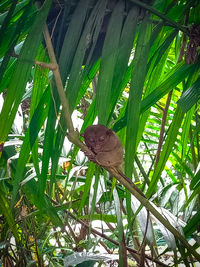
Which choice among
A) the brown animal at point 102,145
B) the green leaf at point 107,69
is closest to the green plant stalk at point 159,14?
the green leaf at point 107,69

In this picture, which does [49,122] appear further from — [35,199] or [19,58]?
[35,199]

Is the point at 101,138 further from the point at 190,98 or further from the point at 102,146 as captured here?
the point at 190,98

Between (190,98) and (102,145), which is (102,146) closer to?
(102,145)

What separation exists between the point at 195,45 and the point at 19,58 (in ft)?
0.74

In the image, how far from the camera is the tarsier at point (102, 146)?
0.35m

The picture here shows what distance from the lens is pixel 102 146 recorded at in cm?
36

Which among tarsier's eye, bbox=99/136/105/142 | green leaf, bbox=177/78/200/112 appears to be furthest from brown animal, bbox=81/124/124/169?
green leaf, bbox=177/78/200/112

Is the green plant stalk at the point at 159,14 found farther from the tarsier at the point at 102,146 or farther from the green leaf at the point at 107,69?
the tarsier at the point at 102,146

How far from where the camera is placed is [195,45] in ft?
1.41

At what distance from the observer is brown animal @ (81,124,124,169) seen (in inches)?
13.7

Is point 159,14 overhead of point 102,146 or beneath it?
overhead

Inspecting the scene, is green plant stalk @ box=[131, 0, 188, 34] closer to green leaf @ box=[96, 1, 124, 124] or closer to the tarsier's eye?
green leaf @ box=[96, 1, 124, 124]

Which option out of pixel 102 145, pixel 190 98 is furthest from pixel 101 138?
pixel 190 98

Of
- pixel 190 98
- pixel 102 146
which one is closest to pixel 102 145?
pixel 102 146
